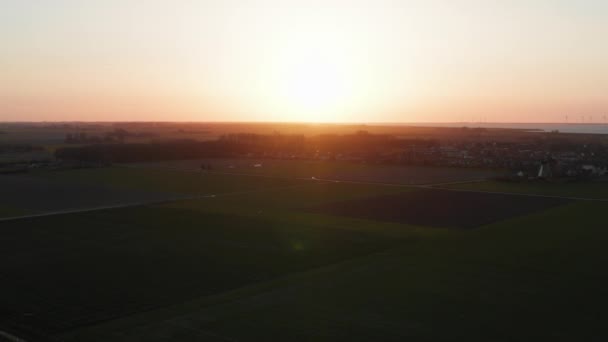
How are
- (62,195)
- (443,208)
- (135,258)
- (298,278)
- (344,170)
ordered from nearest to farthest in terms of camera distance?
(298,278), (135,258), (443,208), (62,195), (344,170)

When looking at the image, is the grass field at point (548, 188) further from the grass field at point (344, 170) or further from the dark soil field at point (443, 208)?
the grass field at point (344, 170)

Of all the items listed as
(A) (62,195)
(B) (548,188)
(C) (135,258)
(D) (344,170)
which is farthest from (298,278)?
(D) (344,170)

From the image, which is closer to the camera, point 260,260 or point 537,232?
point 260,260

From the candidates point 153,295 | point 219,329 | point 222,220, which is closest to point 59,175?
point 222,220

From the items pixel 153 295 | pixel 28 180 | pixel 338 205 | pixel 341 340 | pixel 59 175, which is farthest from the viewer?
pixel 59 175

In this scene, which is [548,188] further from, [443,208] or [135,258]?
[135,258]

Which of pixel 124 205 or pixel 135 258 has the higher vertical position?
pixel 124 205

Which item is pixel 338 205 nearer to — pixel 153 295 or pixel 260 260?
pixel 260 260
